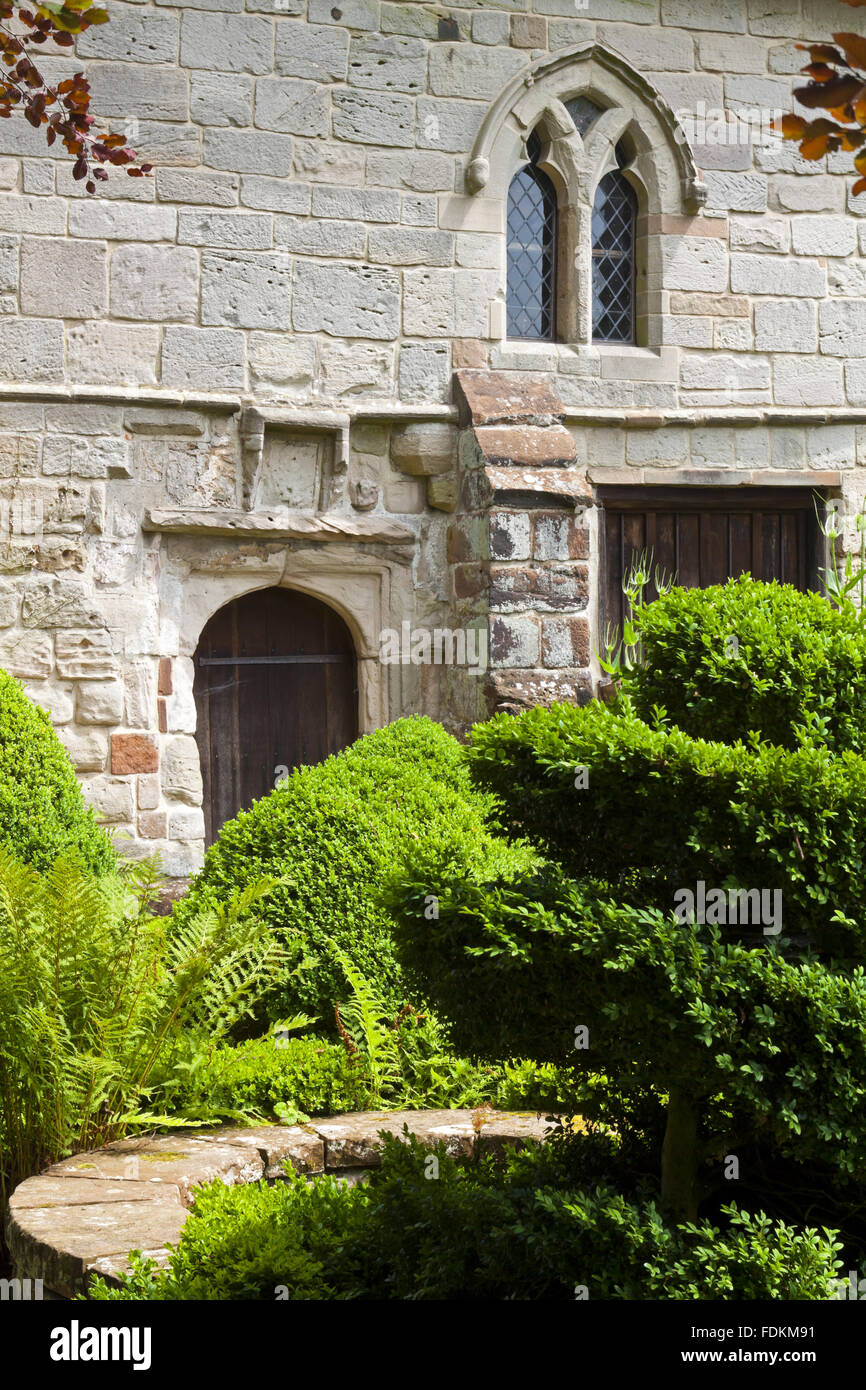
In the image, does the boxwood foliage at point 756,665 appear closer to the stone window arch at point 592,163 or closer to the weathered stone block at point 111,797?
the weathered stone block at point 111,797

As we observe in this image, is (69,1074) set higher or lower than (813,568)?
lower

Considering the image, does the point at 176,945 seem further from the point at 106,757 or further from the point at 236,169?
the point at 236,169

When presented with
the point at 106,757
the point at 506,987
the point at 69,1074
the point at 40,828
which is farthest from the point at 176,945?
the point at 106,757

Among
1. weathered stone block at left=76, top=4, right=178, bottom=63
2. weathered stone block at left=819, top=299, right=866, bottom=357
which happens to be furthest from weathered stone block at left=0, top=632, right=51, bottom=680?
weathered stone block at left=819, top=299, right=866, bottom=357

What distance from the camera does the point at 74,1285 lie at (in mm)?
2701

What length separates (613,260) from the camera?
797 centimetres

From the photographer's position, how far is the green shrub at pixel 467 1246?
2391 millimetres

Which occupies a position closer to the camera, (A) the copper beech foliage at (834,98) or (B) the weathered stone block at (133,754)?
(A) the copper beech foliage at (834,98)

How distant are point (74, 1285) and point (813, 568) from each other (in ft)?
21.5

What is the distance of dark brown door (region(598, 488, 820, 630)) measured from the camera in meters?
7.90

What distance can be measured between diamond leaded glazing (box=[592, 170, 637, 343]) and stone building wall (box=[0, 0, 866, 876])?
13 cm

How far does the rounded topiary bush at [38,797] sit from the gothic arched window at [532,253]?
11.8ft

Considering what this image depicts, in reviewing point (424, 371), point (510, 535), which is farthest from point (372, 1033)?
point (424, 371)

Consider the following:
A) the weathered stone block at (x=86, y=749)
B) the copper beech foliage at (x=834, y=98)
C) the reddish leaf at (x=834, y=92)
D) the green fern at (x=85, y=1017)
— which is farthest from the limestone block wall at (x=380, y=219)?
the reddish leaf at (x=834, y=92)
